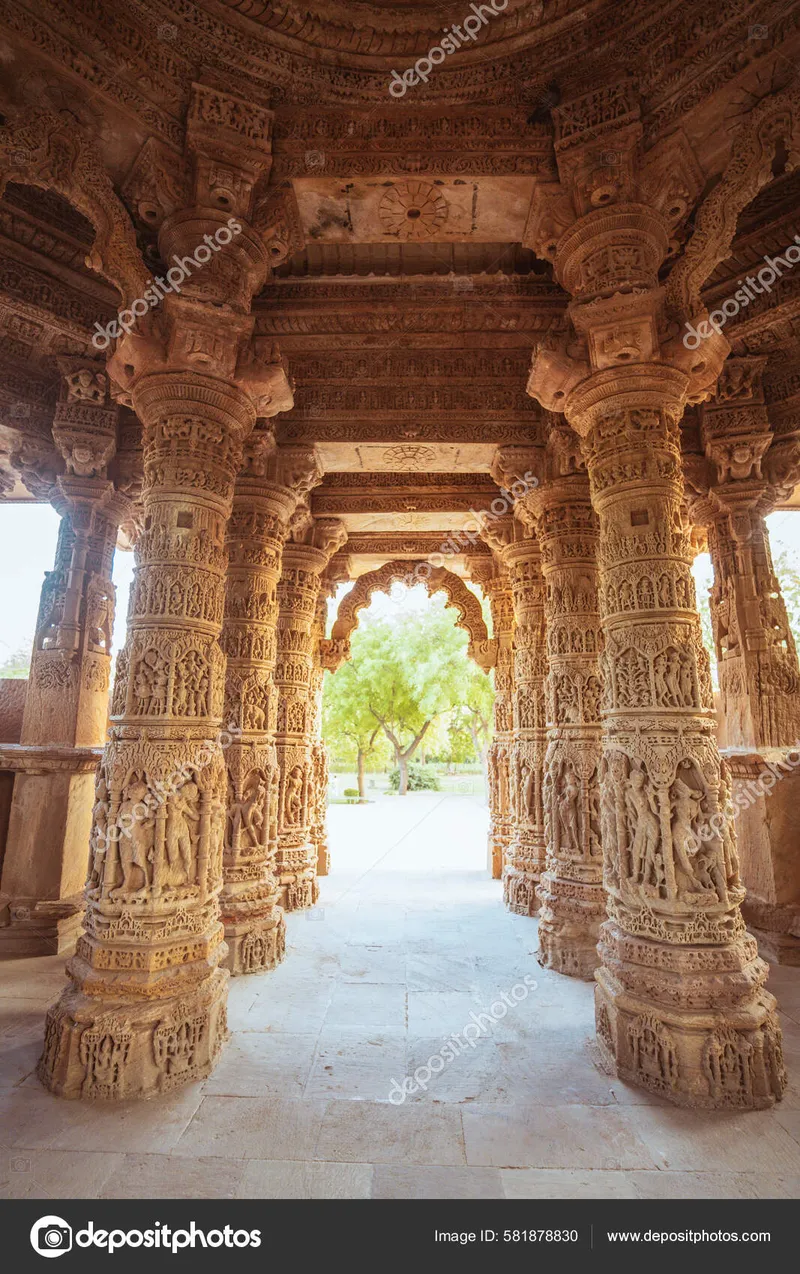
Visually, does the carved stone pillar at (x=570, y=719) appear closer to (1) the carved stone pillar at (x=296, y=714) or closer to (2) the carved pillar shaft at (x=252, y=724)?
(2) the carved pillar shaft at (x=252, y=724)

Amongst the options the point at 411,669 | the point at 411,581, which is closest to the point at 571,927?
the point at 411,581

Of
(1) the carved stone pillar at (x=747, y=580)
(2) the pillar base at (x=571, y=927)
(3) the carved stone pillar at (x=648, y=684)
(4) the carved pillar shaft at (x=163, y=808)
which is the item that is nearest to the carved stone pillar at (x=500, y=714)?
(1) the carved stone pillar at (x=747, y=580)

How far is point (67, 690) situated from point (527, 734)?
575 centimetres

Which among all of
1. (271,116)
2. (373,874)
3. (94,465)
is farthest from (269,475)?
(373,874)

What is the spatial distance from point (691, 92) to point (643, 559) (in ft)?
10.3

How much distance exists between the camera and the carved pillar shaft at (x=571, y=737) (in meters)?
5.96

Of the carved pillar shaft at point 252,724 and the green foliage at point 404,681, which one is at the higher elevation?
the green foliage at point 404,681

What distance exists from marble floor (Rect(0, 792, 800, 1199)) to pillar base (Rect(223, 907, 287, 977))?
0.20 metres

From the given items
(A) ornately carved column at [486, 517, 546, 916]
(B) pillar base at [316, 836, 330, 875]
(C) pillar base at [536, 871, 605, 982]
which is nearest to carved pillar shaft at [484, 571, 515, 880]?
(A) ornately carved column at [486, 517, 546, 916]

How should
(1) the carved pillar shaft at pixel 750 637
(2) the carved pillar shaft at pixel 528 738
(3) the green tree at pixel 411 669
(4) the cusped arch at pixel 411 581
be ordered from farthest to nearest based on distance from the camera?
(3) the green tree at pixel 411 669 < (4) the cusped arch at pixel 411 581 < (2) the carved pillar shaft at pixel 528 738 < (1) the carved pillar shaft at pixel 750 637

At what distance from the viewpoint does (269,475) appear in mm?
6984
